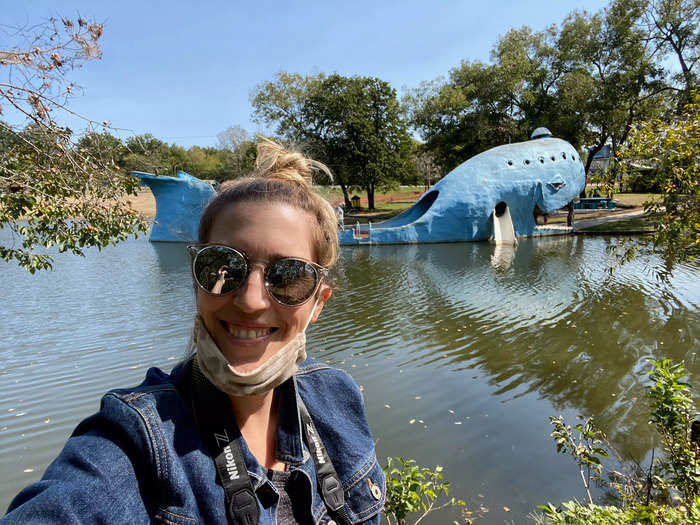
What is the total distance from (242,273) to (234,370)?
0.90 ft

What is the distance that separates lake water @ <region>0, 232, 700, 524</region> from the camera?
4.55m

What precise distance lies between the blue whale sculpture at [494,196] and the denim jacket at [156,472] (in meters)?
19.7

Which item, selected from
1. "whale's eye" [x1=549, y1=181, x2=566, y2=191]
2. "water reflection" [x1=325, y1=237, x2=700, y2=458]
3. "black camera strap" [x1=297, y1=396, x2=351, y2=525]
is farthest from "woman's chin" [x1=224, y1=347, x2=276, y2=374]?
"whale's eye" [x1=549, y1=181, x2=566, y2=191]

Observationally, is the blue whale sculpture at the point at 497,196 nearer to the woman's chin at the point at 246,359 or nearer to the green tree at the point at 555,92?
the green tree at the point at 555,92

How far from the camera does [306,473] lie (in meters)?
1.27

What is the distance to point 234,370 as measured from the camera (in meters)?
1.15

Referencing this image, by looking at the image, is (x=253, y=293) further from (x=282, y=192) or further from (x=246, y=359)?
(x=282, y=192)

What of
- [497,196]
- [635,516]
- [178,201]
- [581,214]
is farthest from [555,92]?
[635,516]

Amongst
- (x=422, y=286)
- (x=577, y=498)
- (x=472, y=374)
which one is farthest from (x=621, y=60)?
(x=577, y=498)

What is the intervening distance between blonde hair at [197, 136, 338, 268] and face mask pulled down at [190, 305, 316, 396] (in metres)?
0.35

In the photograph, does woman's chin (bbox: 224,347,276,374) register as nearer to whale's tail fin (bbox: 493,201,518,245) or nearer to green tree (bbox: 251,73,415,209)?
whale's tail fin (bbox: 493,201,518,245)

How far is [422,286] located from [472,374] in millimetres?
5904

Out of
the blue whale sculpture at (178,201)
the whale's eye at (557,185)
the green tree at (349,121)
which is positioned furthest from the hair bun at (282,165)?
the green tree at (349,121)

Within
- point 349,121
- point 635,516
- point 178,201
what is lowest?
point 635,516
